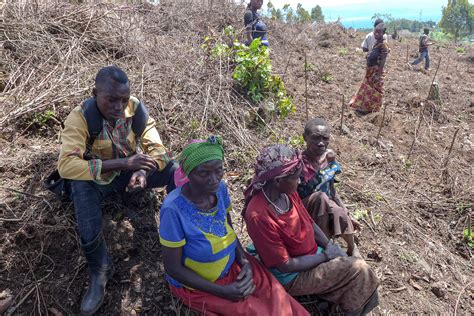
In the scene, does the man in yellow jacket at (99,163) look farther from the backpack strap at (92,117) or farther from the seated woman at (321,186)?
the seated woman at (321,186)

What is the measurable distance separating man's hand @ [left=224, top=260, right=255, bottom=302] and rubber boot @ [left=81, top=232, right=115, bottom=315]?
83 centimetres

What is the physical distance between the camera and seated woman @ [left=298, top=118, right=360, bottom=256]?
8.21 ft

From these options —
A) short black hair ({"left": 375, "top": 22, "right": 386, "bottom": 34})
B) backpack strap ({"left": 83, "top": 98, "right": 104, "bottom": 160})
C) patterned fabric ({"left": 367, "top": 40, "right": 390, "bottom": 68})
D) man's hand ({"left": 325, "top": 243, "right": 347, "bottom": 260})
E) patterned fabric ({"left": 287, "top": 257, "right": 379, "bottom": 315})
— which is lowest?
patterned fabric ({"left": 287, "top": 257, "right": 379, "bottom": 315})

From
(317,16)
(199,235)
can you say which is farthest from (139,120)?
(317,16)

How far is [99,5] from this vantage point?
5.01 meters

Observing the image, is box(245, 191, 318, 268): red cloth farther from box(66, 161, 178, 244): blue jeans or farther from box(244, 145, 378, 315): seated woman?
box(66, 161, 178, 244): blue jeans

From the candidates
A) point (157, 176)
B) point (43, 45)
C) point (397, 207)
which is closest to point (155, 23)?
point (43, 45)

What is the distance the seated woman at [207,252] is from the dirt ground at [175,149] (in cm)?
37

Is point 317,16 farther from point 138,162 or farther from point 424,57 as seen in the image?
point 138,162

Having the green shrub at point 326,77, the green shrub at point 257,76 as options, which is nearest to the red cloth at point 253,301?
the green shrub at point 257,76

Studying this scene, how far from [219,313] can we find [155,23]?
226 inches

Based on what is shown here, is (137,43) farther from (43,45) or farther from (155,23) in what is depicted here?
(155,23)

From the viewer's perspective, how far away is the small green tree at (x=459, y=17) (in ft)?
102

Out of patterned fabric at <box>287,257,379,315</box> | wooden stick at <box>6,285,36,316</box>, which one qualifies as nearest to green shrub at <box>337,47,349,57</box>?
patterned fabric at <box>287,257,379,315</box>
